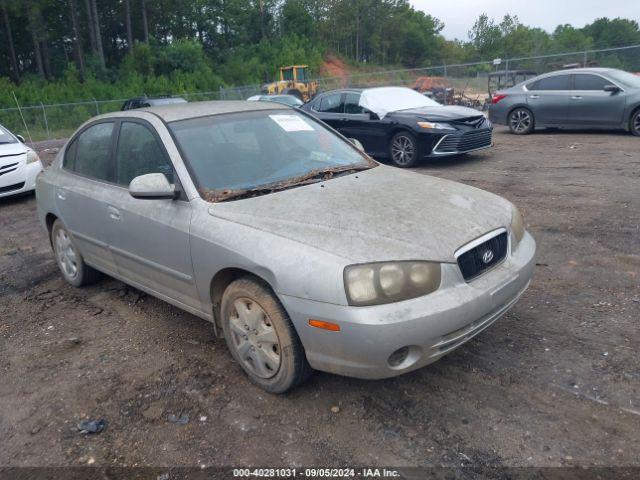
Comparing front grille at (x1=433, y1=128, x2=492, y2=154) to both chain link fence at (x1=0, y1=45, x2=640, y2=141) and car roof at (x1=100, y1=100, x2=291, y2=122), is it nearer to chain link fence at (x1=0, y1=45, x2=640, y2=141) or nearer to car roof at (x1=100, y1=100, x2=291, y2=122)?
car roof at (x1=100, y1=100, x2=291, y2=122)

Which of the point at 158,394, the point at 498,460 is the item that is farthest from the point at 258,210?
the point at 498,460

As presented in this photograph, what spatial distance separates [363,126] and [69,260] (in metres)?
6.60

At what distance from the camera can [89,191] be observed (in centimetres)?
438

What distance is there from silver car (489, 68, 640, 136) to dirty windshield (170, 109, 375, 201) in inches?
370

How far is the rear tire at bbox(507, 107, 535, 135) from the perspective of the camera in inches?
513

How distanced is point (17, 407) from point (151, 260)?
1196 mm

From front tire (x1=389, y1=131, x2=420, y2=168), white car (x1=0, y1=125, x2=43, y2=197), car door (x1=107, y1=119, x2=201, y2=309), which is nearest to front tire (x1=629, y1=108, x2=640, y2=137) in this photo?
front tire (x1=389, y1=131, x2=420, y2=168)

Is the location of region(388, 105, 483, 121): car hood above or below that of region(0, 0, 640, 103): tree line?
below

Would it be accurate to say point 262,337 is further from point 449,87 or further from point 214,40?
point 214,40

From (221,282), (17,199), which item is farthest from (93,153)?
(17,199)

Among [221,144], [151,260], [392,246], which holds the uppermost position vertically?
[221,144]

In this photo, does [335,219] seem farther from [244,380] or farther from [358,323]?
[244,380]

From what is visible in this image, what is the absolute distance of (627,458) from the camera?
254 centimetres

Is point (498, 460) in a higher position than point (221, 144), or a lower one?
lower
